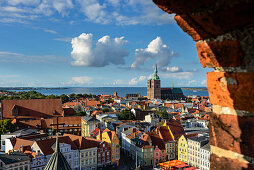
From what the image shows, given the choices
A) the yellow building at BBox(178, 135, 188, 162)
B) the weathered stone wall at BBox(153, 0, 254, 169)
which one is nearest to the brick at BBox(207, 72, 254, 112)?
the weathered stone wall at BBox(153, 0, 254, 169)

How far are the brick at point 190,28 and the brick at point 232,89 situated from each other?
0.39m

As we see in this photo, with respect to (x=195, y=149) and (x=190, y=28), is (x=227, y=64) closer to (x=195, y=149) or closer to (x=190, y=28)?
(x=190, y=28)

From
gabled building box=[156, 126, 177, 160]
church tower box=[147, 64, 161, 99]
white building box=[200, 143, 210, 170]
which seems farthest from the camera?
church tower box=[147, 64, 161, 99]

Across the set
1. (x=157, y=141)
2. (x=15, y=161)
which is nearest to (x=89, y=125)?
(x=157, y=141)

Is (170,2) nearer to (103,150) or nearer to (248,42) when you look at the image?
(248,42)

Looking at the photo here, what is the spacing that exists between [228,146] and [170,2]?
1.47 m

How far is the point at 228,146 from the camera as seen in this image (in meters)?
2.22

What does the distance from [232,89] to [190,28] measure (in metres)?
0.68

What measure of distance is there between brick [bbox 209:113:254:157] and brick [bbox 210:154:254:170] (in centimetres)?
10

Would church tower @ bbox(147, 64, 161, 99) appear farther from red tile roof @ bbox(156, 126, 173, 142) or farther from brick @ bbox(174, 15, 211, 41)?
brick @ bbox(174, 15, 211, 41)

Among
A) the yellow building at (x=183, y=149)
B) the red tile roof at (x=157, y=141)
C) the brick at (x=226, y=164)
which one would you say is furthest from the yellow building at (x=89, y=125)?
the brick at (x=226, y=164)

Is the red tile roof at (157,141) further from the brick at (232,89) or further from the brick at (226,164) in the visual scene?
the brick at (232,89)

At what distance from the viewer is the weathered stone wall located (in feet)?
5.97

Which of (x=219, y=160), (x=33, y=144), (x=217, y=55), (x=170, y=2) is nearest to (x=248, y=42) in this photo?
(x=217, y=55)
